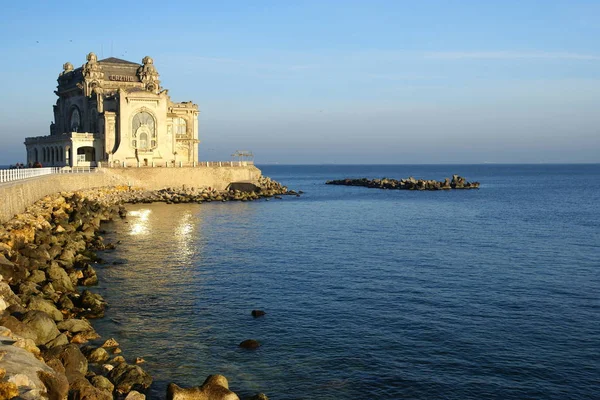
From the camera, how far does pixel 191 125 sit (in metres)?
80.0

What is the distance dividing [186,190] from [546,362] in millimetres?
57336

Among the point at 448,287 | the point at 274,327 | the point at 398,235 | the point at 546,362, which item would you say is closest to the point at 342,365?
the point at 274,327

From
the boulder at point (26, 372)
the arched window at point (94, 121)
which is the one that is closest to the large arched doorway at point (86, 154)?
Answer: the arched window at point (94, 121)

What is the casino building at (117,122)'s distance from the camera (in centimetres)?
7250

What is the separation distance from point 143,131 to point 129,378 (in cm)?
6299

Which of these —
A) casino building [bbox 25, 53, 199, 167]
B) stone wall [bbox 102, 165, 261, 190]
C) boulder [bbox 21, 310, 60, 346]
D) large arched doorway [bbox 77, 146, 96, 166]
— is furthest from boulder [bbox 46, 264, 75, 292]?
large arched doorway [bbox 77, 146, 96, 166]

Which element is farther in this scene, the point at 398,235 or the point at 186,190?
→ the point at 186,190

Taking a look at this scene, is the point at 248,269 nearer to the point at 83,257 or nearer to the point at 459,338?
the point at 83,257

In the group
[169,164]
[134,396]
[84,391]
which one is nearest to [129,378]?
[134,396]

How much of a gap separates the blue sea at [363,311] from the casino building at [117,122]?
119 feet

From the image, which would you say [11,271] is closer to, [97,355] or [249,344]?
[97,355]

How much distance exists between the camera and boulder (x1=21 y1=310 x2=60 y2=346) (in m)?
13.9

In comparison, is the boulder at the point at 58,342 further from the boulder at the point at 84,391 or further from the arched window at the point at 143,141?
the arched window at the point at 143,141

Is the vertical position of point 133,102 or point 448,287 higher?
point 133,102
